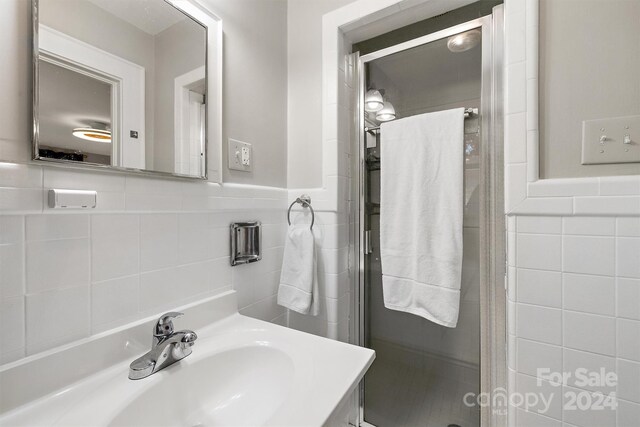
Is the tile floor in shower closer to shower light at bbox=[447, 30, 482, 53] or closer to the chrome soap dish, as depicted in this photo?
the chrome soap dish

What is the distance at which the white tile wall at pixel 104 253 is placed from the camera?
1.78 feet

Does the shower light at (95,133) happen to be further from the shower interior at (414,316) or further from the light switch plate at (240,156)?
the shower interior at (414,316)

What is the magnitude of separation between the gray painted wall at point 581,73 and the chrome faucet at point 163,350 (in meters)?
1.10

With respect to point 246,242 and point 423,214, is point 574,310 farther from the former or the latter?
point 246,242

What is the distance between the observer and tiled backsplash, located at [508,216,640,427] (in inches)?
27.4

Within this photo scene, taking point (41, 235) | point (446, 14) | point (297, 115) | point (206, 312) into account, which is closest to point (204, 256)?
point (206, 312)

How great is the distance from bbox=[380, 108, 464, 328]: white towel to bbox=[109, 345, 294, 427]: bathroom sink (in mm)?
610

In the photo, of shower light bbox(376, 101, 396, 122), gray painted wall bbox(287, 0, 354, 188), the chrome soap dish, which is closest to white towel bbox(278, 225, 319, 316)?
the chrome soap dish

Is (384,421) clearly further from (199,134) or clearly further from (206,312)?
(199,134)

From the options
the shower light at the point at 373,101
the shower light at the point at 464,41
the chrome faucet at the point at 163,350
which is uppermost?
the shower light at the point at 464,41

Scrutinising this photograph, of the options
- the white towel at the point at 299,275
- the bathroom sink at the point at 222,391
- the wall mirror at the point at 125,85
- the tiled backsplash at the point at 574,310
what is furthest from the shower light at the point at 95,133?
the tiled backsplash at the point at 574,310

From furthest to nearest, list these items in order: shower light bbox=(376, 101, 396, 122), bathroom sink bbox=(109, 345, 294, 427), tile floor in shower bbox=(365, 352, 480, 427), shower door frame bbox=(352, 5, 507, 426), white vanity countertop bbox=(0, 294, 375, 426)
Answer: shower light bbox=(376, 101, 396, 122) < tile floor in shower bbox=(365, 352, 480, 427) < shower door frame bbox=(352, 5, 507, 426) < bathroom sink bbox=(109, 345, 294, 427) < white vanity countertop bbox=(0, 294, 375, 426)

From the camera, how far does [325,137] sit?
3.90ft

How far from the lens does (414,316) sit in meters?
1.19
